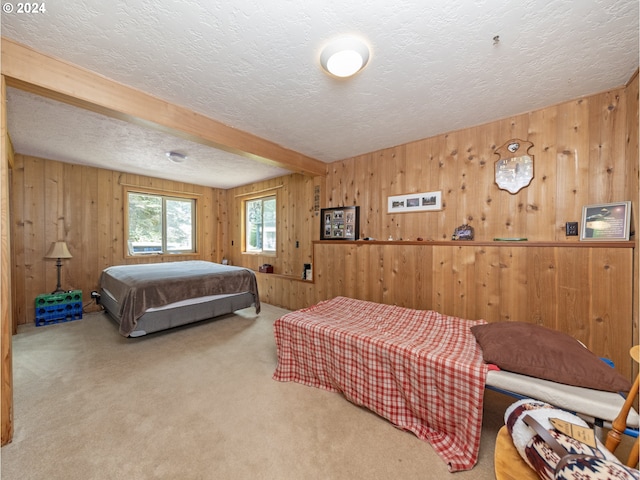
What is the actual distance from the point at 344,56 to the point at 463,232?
80.5 inches

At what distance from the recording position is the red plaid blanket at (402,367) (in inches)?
55.6

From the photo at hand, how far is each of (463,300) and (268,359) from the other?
2118 millimetres

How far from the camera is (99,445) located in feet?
4.86

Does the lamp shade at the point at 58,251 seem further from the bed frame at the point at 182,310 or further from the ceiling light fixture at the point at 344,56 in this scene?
the ceiling light fixture at the point at 344,56

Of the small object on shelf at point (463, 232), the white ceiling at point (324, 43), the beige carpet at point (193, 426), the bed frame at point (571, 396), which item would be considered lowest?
the beige carpet at point (193, 426)

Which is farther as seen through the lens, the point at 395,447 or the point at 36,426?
the point at 36,426

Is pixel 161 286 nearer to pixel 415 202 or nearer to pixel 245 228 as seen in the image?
pixel 245 228

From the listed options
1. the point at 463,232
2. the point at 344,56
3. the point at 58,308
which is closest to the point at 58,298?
the point at 58,308

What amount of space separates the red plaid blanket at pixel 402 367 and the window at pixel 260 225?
3040 millimetres

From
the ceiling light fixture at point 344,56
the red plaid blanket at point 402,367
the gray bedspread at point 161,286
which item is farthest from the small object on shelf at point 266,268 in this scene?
the ceiling light fixture at point 344,56

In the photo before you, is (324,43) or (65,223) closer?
(324,43)

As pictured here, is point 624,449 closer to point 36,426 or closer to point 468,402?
point 468,402

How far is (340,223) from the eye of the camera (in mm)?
3668

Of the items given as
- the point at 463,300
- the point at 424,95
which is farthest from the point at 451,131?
the point at 463,300
